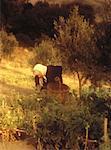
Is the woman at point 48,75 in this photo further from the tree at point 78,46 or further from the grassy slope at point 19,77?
the tree at point 78,46

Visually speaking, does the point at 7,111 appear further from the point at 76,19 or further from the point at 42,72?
the point at 76,19

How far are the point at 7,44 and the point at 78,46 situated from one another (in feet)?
34.6

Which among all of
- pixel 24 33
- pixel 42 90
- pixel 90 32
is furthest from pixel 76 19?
pixel 24 33

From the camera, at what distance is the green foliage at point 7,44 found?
24.2 metres

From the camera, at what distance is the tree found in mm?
14461

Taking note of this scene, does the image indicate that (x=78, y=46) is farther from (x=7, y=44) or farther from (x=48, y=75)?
(x=7, y=44)

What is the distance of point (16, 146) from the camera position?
32.7 ft

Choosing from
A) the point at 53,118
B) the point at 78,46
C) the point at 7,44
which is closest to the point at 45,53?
the point at 7,44

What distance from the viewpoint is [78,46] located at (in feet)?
48.5

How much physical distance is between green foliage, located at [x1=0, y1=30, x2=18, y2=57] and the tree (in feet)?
29.3

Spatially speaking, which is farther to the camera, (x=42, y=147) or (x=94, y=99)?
(x=94, y=99)

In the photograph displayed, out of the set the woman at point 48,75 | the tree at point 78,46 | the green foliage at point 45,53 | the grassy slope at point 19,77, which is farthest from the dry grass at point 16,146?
the green foliage at point 45,53

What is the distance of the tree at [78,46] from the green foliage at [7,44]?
8.92 metres

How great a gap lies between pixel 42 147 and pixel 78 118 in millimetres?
865
